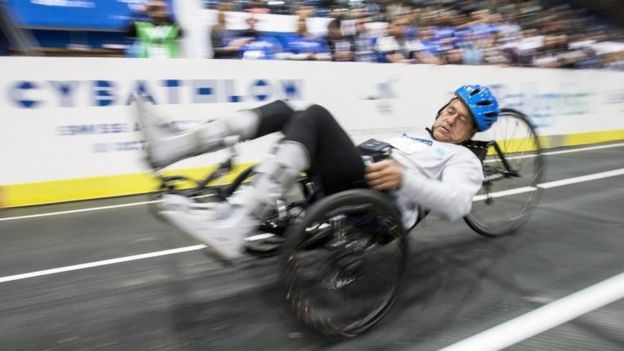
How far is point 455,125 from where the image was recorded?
2477 millimetres

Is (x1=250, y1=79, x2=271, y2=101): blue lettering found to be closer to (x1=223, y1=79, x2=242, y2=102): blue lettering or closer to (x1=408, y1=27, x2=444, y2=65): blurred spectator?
(x1=223, y1=79, x2=242, y2=102): blue lettering

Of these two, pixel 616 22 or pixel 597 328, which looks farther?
pixel 616 22

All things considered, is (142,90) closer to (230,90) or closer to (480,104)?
(230,90)

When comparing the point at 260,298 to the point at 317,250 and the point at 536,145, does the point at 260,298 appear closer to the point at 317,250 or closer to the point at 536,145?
the point at 317,250

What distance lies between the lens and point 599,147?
6641 millimetres

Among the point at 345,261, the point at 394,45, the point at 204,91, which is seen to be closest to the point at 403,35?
the point at 394,45

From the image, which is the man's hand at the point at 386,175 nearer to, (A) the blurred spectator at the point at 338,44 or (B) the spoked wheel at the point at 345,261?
(B) the spoked wheel at the point at 345,261

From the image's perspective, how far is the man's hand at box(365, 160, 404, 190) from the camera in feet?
5.85

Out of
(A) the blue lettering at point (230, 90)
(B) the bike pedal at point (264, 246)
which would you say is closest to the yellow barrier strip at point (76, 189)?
(A) the blue lettering at point (230, 90)

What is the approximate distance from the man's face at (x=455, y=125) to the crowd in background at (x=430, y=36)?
315 centimetres

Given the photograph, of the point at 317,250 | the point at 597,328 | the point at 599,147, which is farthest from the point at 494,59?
the point at 317,250

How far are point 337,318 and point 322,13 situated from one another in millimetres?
5145

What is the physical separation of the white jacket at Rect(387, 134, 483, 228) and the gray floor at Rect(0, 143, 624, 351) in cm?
51

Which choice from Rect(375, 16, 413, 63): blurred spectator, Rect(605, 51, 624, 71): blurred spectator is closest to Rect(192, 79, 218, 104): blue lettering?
Rect(375, 16, 413, 63): blurred spectator
